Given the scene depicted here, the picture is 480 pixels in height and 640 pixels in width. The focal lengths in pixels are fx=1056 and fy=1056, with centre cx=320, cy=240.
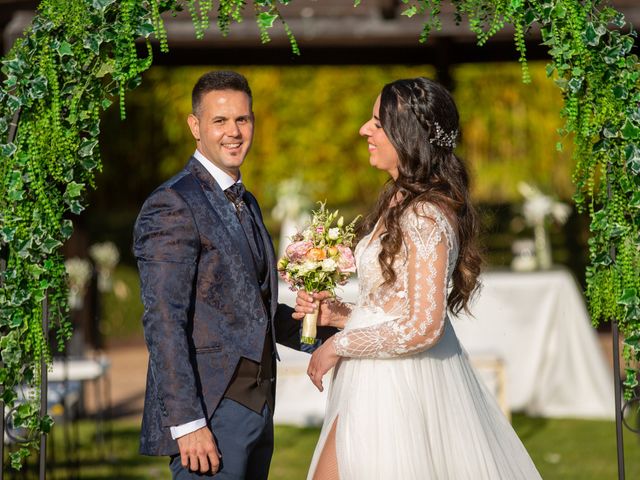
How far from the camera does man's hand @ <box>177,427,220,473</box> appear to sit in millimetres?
3713

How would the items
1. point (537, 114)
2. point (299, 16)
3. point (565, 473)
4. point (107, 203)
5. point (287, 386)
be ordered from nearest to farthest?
point (299, 16)
point (565, 473)
point (287, 386)
point (537, 114)
point (107, 203)

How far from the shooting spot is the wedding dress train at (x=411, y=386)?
390cm

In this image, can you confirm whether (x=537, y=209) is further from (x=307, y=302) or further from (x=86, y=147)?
(x=86, y=147)

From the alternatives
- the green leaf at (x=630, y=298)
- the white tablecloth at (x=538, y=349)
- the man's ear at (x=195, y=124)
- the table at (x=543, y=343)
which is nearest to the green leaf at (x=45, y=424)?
the man's ear at (x=195, y=124)

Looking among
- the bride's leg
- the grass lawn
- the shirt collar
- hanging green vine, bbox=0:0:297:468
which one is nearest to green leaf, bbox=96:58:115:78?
hanging green vine, bbox=0:0:297:468

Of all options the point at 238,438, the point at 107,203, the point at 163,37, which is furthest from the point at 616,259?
the point at 107,203

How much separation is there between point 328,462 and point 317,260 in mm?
777

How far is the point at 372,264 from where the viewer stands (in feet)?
13.4

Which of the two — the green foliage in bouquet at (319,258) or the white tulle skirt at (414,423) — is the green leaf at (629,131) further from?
the green foliage in bouquet at (319,258)

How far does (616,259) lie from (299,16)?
2.99m

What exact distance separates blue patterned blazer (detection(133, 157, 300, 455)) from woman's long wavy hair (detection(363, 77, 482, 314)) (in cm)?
56

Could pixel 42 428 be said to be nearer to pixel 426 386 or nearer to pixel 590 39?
pixel 426 386

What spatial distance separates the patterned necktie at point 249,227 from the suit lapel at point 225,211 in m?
0.04

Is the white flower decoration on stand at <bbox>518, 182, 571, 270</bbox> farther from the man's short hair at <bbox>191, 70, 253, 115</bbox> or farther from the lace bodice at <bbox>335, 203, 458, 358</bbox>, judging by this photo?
the man's short hair at <bbox>191, 70, 253, 115</bbox>
